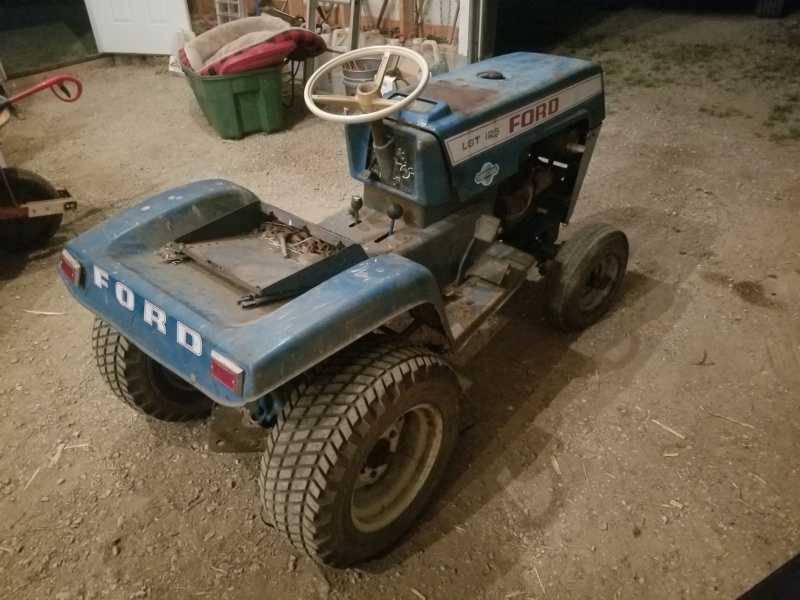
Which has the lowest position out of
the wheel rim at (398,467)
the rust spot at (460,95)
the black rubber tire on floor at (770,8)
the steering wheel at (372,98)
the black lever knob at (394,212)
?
the wheel rim at (398,467)

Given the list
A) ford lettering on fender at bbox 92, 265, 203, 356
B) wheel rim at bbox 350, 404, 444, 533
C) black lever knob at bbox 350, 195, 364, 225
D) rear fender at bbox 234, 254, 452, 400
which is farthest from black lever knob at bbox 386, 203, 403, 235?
ford lettering on fender at bbox 92, 265, 203, 356

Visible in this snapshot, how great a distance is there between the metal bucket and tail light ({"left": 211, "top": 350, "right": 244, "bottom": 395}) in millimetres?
3606

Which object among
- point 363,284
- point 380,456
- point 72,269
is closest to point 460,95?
point 363,284

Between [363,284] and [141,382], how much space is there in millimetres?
1038

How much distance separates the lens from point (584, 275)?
2600mm

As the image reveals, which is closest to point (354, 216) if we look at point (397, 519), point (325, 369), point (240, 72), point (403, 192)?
point (403, 192)

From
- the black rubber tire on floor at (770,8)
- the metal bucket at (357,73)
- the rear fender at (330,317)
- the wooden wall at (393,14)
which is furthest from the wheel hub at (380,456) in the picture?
the black rubber tire on floor at (770,8)

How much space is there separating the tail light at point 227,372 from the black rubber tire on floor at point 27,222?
2.61 metres

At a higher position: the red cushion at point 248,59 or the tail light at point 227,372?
the tail light at point 227,372

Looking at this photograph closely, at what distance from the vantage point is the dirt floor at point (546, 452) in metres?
1.95

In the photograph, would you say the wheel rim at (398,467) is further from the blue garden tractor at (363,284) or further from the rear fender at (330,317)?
the rear fender at (330,317)

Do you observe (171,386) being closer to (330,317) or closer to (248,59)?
(330,317)

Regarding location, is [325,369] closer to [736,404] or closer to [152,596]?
[152,596]

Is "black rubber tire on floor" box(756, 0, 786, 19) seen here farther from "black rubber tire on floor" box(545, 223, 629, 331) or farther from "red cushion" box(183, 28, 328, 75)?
"black rubber tire on floor" box(545, 223, 629, 331)
